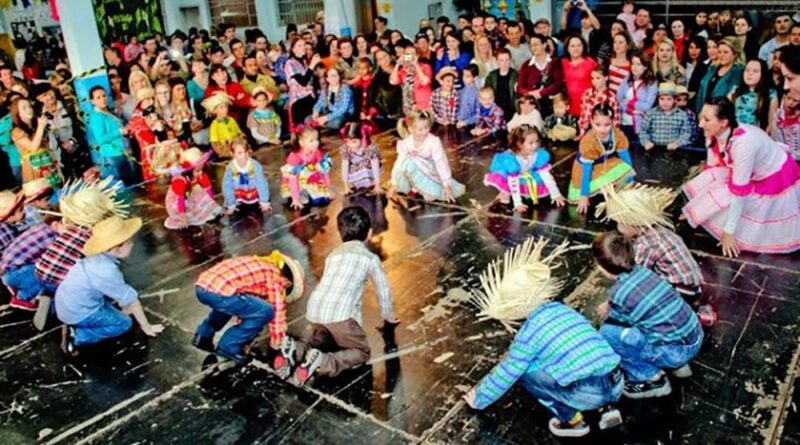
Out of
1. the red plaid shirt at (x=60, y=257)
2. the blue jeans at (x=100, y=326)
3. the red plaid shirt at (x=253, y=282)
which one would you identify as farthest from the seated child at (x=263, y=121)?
the red plaid shirt at (x=253, y=282)

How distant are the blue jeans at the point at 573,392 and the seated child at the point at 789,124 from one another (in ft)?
12.9

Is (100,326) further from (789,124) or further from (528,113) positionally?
(789,124)

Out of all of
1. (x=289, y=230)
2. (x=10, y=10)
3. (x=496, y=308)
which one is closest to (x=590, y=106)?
(x=289, y=230)

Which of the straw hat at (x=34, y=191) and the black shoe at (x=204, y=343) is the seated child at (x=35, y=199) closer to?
the straw hat at (x=34, y=191)

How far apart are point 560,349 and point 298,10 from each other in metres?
13.1

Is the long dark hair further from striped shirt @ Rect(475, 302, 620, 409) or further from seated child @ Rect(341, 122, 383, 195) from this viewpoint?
striped shirt @ Rect(475, 302, 620, 409)

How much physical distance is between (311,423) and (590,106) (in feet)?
16.8

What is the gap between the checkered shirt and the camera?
177 inches

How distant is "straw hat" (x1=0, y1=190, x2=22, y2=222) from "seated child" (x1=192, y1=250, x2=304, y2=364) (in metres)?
1.89

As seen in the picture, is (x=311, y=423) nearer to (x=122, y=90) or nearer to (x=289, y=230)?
(x=289, y=230)

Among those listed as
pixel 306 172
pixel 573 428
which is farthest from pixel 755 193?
pixel 306 172

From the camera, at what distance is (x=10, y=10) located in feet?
→ 48.8

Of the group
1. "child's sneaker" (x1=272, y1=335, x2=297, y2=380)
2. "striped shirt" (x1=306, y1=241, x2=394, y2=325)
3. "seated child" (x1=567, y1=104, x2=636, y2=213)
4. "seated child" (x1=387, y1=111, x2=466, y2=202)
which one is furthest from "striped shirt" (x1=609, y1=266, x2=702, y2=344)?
"seated child" (x1=387, y1=111, x2=466, y2=202)

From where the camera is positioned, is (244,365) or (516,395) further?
(244,365)
